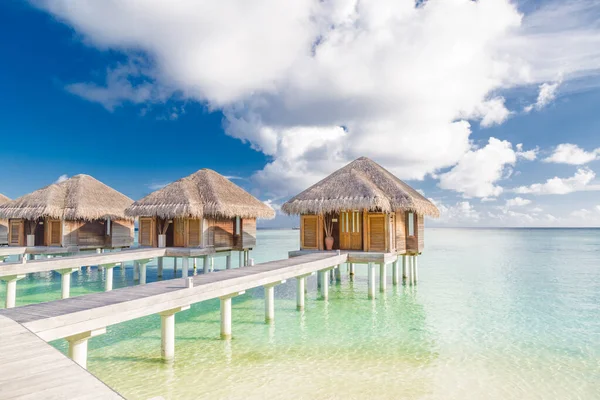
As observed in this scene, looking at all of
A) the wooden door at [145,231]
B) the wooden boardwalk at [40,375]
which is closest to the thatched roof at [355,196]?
the wooden door at [145,231]

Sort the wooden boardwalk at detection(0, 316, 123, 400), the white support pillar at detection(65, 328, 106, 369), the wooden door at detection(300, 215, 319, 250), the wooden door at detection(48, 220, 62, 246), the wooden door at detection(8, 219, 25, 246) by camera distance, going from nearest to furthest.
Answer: the wooden boardwalk at detection(0, 316, 123, 400) < the white support pillar at detection(65, 328, 106, 369) < the wooden door at detection(300, 215, 319, 250) < the wooden door at detection(48, 220, 62, 246) < the wooden door at detection(8, 219, 25, 246)

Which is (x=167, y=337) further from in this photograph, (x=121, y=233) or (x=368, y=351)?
(x=121, y=233)

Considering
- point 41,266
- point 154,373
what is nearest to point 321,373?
point 154,373

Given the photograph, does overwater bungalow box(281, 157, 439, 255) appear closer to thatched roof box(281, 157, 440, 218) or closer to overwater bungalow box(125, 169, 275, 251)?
thatched roof box(281, 157, 440, 218)

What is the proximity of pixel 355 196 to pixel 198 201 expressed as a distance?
21.0 feet

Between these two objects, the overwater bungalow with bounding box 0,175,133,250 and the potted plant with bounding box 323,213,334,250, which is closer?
the potted plant with bounding box 323,213,334,250

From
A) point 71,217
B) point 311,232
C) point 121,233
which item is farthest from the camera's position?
point 121,233

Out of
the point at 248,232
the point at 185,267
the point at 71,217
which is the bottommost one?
the point at 185,267

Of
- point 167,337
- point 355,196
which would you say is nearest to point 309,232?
point 355,196

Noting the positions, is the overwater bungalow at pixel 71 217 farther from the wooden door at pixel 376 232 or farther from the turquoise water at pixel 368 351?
the wooden door at pixel 376 232

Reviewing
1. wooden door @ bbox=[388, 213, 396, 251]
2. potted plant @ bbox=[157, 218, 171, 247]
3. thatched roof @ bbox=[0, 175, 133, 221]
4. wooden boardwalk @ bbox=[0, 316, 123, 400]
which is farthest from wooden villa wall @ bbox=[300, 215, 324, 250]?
wooden boardwalk @ bbox=[0, 316, 123, 400]

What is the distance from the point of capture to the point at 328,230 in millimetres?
14375

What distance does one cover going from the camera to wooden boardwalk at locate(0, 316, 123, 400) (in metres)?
2.64

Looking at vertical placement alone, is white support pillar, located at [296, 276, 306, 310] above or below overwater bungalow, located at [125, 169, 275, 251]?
below
